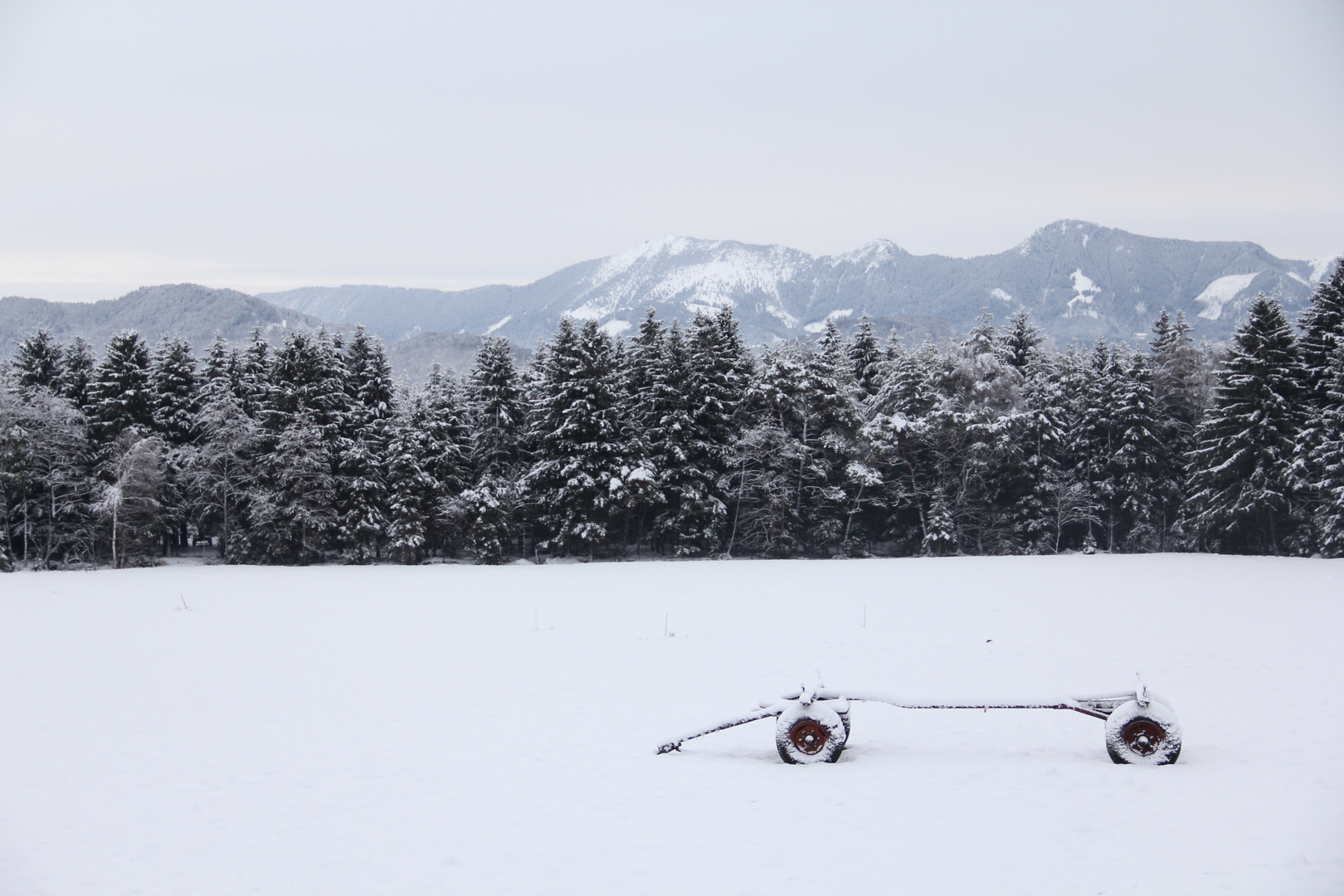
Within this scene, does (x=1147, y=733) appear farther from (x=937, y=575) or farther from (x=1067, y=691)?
(x=937, y=575)

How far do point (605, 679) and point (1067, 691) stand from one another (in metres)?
7.21

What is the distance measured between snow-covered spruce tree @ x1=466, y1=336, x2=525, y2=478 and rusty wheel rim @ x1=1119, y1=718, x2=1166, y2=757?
117 ft

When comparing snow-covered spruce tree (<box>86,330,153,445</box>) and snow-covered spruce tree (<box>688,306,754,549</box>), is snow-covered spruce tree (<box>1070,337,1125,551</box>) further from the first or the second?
snow-covered spruce tree (<box>86,330,153,445</box>)

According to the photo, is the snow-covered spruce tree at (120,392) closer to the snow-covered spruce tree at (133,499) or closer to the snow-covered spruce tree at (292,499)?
the snow-covered spruce tree at (133,499)

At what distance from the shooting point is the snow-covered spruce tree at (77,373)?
4091 centimetres

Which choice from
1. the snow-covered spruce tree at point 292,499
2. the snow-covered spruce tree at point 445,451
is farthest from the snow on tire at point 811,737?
the snow-covered spruce tree at point 292,499

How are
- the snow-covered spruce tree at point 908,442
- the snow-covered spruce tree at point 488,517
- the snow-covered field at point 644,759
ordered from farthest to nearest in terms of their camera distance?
the snow-covered spruce tree at point 908,442 < the snow-covered spruce tree at point 488,517 < the snow-covered field at point 644,759

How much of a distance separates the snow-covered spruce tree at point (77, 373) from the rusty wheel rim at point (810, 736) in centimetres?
4399

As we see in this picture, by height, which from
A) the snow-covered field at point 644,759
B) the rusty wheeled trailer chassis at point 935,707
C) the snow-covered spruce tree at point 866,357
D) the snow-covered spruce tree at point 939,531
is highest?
the snow-covered spruce tree at point 866,357

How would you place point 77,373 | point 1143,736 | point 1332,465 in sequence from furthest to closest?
point 77,373
point 1332,465
point 1143,736

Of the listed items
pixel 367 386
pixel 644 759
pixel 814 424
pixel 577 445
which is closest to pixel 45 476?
pixel 367 386

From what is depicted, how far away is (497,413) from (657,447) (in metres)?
8.99

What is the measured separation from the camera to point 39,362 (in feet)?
138

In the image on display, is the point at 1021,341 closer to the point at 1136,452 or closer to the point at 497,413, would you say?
the point at 1136,452
